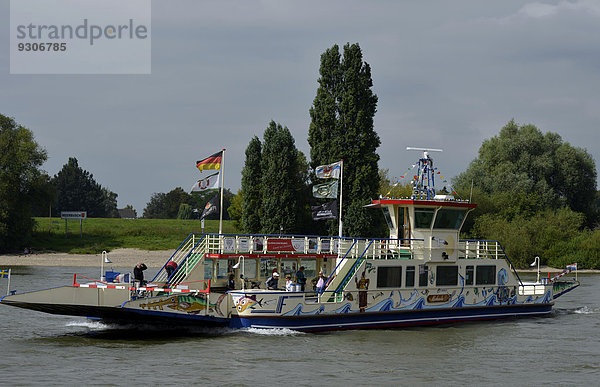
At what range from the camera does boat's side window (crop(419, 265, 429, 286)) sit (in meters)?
26.1

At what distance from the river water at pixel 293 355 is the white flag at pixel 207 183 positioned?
526 centimetres

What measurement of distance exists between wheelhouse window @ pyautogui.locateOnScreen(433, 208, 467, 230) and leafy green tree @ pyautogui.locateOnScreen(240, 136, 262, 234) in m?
32.1

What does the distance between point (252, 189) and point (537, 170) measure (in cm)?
3004

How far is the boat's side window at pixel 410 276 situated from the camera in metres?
25.7

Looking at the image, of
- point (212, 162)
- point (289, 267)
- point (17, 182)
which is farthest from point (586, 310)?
point (17, 182)

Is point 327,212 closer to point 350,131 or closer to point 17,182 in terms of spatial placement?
point 350,131

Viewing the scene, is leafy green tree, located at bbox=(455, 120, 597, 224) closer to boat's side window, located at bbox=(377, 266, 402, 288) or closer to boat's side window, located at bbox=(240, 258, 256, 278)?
boat's side window, located at bbox=(377, 266, 402, 288)

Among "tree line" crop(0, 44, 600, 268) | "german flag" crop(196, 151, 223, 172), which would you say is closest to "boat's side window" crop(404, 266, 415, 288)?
"german flag" crop(196, 151, 223, 172)

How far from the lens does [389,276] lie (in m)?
25.3

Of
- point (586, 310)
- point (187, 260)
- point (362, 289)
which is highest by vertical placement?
point (187, 260)

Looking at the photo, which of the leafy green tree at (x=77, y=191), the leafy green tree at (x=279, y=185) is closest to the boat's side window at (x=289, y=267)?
the leafy green tree at (x=279, y=185)

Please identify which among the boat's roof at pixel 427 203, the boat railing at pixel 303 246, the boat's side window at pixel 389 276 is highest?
the boat's roof at pixel 427 203

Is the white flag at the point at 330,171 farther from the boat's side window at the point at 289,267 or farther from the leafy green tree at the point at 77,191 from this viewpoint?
Result: the leafy green tree at the point at 77,191

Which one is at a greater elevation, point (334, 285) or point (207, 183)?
point (207, 183)
